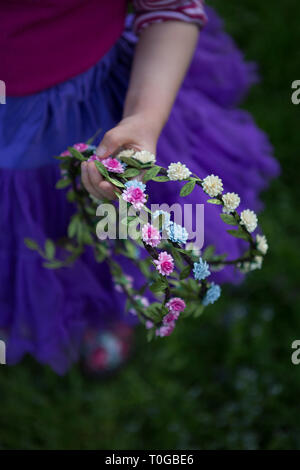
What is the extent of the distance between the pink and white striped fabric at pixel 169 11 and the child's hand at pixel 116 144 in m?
0.19

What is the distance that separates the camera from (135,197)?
0.53m

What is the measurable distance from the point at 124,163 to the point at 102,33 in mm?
327

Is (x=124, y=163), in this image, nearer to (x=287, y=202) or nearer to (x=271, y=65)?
(x=287, y=202)

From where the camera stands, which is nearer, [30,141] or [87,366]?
[30,141]

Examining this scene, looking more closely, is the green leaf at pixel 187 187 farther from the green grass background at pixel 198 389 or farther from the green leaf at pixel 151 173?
the green grass background at pixel 198 389

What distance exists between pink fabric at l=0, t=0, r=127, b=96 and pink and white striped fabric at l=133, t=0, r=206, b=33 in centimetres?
6

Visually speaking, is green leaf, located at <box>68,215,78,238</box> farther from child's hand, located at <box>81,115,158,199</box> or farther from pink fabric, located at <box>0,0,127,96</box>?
pink fabric, located at <box>0,0,127,96</box>

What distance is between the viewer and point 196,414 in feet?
3.73

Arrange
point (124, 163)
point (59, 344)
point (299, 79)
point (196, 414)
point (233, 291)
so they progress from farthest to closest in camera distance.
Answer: point (299, 79) → point (233, 291) → point (196, 414) → point (59, 344) → point (124, 163)

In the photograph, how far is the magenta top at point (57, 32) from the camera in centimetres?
71

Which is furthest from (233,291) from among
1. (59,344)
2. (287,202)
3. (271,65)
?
(271,65)

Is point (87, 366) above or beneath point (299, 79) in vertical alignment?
beneath

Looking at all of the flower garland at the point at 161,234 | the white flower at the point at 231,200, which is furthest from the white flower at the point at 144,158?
the white flower at the point at 231,200
